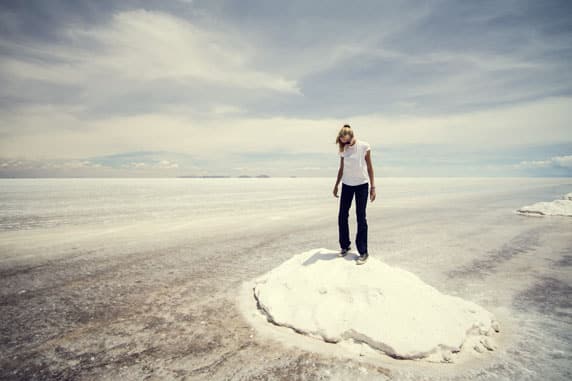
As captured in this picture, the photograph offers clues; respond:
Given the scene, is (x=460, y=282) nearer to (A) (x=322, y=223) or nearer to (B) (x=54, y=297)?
(B) (x=54, y=297)

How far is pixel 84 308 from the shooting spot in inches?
158

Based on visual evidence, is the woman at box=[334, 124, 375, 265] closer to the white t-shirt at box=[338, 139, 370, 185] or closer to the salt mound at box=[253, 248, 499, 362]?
the white t-shirt at box=[338, 139, 370, 185]

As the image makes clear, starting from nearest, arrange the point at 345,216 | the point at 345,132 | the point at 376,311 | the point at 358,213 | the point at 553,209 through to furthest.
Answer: the point at 376,311
the point at 345,132
the point at 358,213
the point at 345,216
the point at 553,209

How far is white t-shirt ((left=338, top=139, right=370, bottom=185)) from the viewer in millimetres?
4680

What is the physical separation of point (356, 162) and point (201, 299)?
310 cm

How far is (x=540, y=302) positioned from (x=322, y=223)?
819 centimetres

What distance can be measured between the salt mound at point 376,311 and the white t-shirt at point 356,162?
1.26 metres

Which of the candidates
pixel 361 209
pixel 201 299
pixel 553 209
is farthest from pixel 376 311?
pixel 553 209

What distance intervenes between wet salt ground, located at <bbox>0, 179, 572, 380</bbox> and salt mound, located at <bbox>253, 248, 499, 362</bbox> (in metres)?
0.27

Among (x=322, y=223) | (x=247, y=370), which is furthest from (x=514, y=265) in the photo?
(x=322, y=223)

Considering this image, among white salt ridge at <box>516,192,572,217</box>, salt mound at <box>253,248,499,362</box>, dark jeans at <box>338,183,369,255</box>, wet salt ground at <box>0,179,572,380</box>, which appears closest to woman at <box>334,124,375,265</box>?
dark jeans at <box>338,183,369,255</box>

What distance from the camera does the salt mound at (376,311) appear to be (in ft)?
10.1

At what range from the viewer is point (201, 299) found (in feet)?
14.3

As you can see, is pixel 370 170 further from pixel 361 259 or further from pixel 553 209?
pixel 553 209
